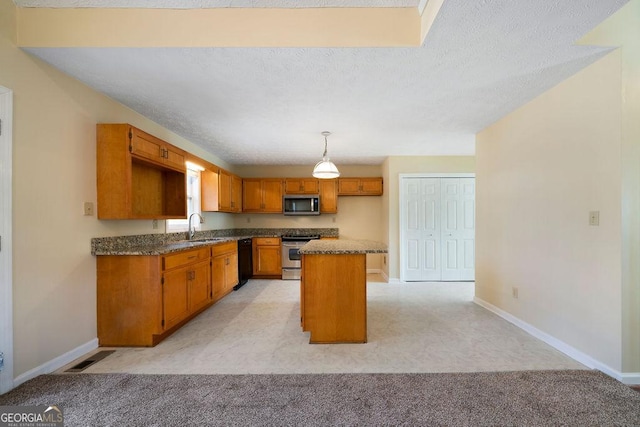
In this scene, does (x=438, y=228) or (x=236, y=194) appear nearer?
(x=438, y=228)

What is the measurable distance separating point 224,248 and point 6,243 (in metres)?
2.43

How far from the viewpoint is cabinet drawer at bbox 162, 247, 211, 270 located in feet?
8.77

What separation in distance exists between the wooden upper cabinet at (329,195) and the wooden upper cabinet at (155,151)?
300 centimetres

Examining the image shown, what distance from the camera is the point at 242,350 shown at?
248 cm

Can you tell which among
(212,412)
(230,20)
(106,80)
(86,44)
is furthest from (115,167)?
(212,412)

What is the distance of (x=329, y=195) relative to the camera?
5883 mm

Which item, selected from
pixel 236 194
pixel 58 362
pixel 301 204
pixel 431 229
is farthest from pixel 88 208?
pixel 431 229

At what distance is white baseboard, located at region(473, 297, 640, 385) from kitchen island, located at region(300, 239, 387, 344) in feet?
5.69

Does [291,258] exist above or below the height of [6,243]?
below

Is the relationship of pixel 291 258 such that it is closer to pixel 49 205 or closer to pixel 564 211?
pixel 49 205

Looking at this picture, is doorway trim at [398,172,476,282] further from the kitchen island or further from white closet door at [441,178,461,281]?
the kitchen island

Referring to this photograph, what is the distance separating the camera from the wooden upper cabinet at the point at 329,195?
231 inches

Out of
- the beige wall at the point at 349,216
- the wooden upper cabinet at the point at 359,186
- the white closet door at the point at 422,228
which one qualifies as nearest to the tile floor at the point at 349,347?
the white closet door at the point at 422,228

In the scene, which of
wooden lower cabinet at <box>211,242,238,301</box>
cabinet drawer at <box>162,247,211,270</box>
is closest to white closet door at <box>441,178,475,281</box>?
wooden lower cabinet at <box>211,242,238,301</box>
